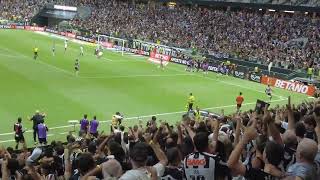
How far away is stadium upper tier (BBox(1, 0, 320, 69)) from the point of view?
5591 cm

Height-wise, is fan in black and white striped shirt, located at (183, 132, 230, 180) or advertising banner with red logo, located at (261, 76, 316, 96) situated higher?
fan in black and white striped shirt, located at (183, 132, 230, 180)

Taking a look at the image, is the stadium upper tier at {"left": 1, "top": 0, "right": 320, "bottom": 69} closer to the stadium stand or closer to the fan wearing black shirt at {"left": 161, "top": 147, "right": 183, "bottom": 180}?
the stadium stand

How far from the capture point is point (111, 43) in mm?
67812

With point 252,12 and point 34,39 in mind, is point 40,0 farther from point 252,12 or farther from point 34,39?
point 252,12

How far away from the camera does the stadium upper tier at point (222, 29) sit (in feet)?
183

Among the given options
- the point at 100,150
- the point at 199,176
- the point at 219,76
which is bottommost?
the point at 219,76

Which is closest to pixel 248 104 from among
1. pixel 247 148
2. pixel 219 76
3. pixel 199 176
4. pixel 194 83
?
pixel 194 83

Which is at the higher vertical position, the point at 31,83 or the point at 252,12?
the point at 252,12

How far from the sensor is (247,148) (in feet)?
33.5

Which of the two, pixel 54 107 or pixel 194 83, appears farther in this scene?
pixel 194 83

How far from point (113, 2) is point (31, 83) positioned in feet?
190

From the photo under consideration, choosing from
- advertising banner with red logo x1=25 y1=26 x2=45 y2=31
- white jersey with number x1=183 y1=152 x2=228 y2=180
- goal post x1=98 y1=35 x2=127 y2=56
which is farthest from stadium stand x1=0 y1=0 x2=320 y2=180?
advertising banner with red logo x1=25 y1=26 x2=45 y2=31

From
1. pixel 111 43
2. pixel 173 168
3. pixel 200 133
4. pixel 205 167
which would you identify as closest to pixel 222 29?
pixel 111 43

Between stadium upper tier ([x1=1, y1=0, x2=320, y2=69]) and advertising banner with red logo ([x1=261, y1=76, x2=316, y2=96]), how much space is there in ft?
14.9
